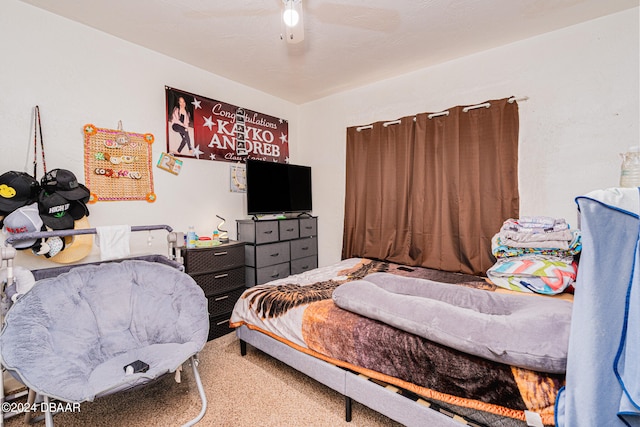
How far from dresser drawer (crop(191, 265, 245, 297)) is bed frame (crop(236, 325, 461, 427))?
0.81 metres

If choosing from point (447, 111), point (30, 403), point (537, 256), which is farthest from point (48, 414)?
point (447, 111)

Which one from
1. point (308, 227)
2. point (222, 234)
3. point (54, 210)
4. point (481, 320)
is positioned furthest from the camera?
point (308, 227)

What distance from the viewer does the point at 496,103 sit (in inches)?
102

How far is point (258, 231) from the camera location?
10.2 ft

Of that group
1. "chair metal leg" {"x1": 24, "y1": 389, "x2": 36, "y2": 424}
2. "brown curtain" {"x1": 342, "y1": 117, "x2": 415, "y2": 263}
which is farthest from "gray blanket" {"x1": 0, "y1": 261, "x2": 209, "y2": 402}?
"brown curtain" {"x1": 342, "y1": 117, "x2": 415, "y2": 263}

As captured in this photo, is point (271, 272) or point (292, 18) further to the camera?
point (271, 272)

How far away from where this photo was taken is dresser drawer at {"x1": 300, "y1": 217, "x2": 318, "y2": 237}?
145 inches

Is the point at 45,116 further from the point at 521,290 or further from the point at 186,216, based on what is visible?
the point at 521,290

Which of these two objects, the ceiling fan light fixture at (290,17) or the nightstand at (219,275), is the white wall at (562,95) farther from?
the nightstand at (219,275)

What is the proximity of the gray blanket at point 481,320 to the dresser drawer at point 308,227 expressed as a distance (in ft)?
6.40

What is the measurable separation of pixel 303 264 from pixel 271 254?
0.59m

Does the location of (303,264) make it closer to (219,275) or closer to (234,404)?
(219,275)

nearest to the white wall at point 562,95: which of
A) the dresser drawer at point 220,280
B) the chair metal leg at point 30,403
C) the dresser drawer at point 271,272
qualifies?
the dresser drawer at point 271,272

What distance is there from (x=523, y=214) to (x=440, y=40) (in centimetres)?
167
